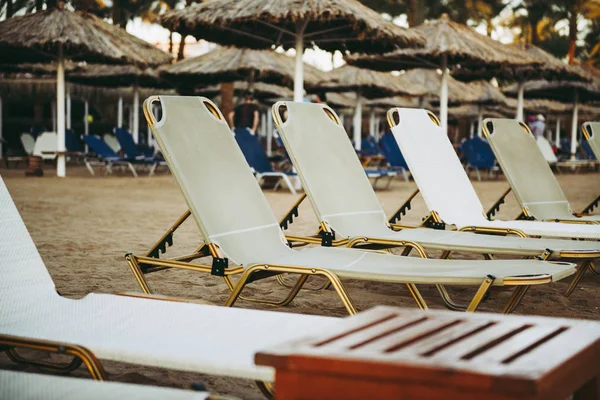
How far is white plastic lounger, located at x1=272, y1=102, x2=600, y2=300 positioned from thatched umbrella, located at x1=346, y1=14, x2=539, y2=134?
9.49m

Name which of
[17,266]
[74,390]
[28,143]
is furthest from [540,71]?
[74,390]

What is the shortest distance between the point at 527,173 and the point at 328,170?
1.92 meters

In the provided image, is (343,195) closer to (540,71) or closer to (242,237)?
(242,237)

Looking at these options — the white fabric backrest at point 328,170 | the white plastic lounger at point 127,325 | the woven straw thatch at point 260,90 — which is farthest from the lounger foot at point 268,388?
the woven straw thatch at point 260,90

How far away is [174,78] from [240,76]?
155 centimetres

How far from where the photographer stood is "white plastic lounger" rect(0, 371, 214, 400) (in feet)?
4.78

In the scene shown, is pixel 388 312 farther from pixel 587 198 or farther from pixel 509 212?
pixel 587 198

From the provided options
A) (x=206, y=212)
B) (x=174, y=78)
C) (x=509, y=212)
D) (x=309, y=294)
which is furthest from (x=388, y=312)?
(x=174, y=78)

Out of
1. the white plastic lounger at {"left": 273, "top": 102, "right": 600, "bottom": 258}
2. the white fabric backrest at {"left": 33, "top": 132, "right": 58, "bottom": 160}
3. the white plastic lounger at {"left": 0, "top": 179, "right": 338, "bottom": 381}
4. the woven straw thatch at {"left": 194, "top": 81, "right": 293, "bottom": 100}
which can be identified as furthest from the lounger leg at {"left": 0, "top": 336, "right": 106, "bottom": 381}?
the woven straw thatch at {"left": 194, "top": 81, "right": 293, "bottom": 100}

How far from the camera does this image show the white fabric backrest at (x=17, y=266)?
2.43 m

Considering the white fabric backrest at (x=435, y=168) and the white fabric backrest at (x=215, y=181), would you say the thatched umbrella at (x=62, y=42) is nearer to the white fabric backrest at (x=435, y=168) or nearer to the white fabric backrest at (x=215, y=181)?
the white fabric backrest at (x=435, y=168)

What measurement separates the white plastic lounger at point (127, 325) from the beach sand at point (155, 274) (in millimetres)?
83

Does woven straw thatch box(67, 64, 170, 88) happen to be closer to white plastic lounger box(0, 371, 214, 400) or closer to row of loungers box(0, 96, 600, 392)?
row of loungers box(0, 96, 600, 392)

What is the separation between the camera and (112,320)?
2.14 meters
